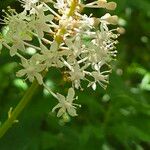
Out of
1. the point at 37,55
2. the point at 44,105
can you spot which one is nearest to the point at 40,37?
the point at 37,55

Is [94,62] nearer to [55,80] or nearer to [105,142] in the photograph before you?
[55,80]

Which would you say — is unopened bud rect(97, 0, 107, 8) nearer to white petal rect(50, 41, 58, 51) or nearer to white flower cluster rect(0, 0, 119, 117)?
white flower cluster rect(0, 0, 119, 117)

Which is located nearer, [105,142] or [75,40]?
[75,40]

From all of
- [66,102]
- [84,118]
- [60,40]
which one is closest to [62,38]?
→ [60,40]

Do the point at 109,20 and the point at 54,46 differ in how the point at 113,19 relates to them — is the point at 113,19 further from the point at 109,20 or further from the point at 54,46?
the point at 54,46

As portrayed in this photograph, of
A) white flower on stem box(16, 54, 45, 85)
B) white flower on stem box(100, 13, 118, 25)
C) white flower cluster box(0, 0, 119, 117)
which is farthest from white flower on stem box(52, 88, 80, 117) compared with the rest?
white flower on stem box(100, 13, 118, 25)

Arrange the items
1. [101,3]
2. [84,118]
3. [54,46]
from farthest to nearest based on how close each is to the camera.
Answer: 1. [84,118]
2. [101,3]
3. [54,46]

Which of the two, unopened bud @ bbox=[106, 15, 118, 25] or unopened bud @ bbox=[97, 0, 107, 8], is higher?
unopened bud @ bbox=[97, 0, 107, 8]

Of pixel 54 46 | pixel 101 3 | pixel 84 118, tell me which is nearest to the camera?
pixel 54 46
